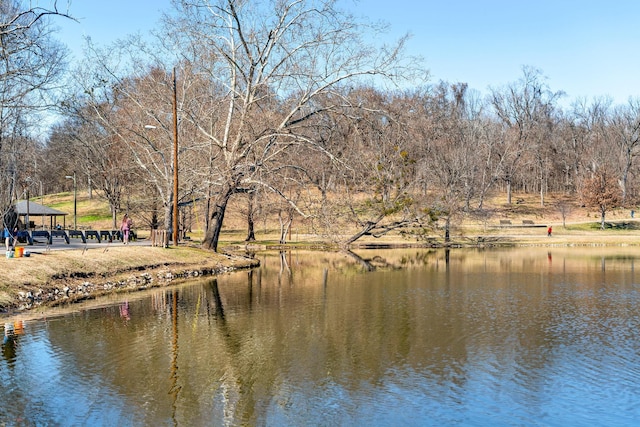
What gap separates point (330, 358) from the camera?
14195 millimetres

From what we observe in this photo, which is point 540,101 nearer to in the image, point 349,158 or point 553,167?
point 553,167

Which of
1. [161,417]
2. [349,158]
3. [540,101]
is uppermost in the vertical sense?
[540,101]

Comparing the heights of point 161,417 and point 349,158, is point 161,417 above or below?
below

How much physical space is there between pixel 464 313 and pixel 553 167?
8479 centimetres

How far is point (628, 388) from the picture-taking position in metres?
11.9

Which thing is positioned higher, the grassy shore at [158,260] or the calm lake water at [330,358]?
the grassy shore at [158,260]

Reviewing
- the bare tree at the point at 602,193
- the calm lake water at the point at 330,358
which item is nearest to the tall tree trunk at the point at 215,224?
the calm lake water at the point at 330,358

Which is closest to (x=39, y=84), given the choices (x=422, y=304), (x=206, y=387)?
(x=422, y=304)

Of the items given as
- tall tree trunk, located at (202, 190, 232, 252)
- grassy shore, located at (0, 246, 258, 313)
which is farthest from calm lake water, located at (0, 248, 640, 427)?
tall tree trunk, located at (202, 190, 232, 252)

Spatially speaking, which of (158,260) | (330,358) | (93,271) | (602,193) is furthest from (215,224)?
(602,193)

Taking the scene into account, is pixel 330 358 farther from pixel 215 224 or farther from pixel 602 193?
pixel 602 193

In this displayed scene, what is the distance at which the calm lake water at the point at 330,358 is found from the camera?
10.6 metres

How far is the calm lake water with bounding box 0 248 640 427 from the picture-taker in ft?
34.7

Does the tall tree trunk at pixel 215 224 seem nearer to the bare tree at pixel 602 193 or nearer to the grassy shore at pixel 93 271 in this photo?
the grassy shore at pixel 93 271
